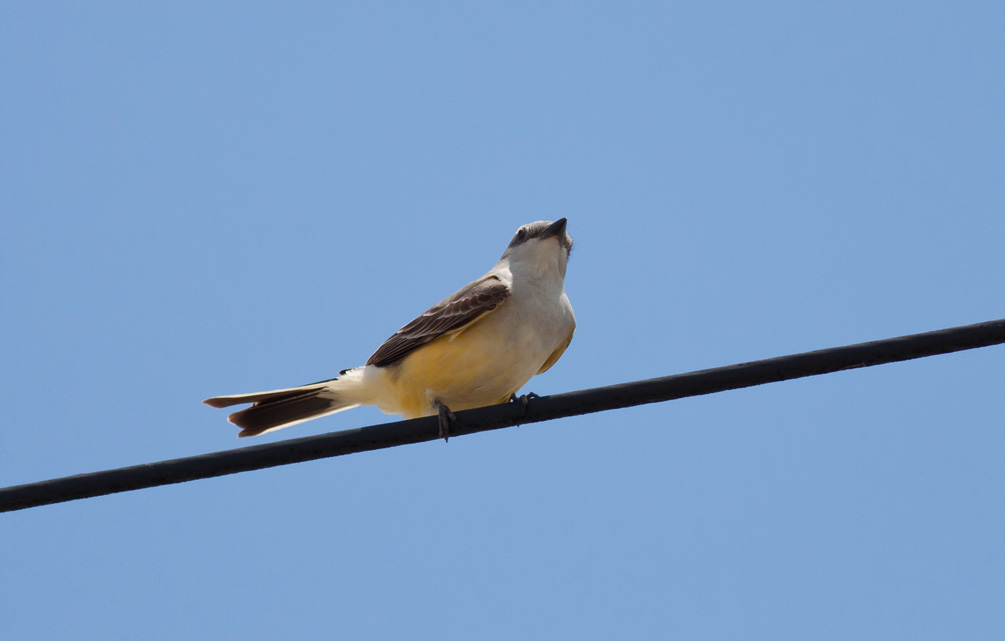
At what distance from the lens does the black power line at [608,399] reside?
153 inches

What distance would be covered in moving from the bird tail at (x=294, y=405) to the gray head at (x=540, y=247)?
149 cm

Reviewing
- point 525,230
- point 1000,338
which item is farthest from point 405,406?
point 1000,338

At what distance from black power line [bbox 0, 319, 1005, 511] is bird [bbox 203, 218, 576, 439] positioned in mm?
1755

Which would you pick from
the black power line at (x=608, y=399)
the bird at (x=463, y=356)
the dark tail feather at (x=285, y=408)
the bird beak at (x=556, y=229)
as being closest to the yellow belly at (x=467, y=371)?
the bird at (x=463, y=356)

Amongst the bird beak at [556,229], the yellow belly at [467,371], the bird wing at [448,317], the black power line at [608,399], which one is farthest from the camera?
the bird beak at [556,229]

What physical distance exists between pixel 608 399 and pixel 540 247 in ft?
10.0

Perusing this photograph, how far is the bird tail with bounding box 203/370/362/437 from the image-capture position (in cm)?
695

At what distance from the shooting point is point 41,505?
13.3ft

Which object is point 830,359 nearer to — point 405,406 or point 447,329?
point 447,329

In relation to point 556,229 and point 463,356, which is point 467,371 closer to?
point 463,356

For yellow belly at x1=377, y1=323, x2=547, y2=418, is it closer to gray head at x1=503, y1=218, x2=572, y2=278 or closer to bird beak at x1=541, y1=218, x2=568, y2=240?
gray head at x1=503, y1=218, x2=572, y2=278

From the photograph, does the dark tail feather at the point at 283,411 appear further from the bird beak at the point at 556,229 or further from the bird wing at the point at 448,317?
the bird beak at the point at 556,229

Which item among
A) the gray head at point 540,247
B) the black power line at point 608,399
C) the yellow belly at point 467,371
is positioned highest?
the gray head at point 540,247

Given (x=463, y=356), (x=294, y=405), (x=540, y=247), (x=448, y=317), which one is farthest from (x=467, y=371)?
(x=294, y=405)
